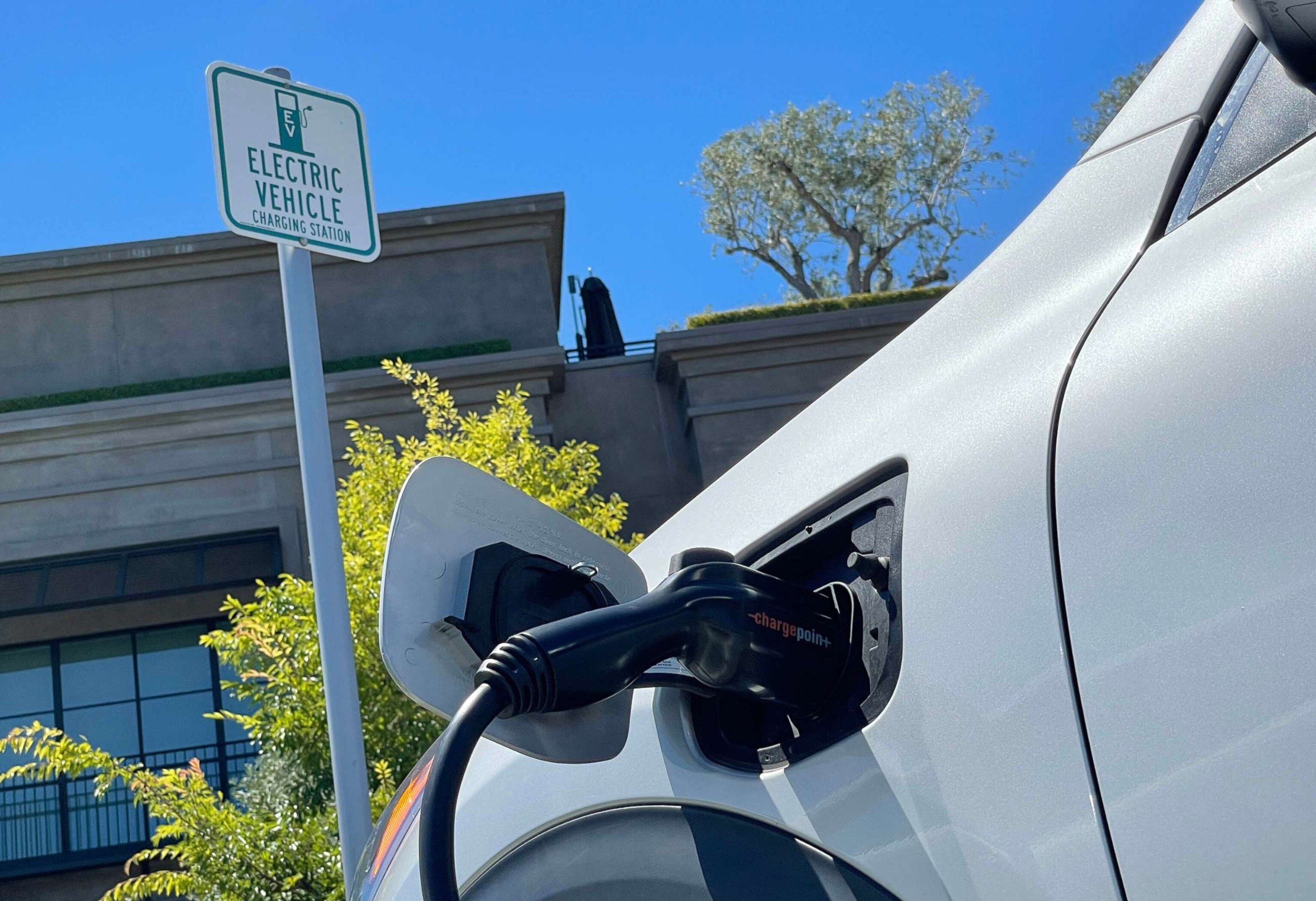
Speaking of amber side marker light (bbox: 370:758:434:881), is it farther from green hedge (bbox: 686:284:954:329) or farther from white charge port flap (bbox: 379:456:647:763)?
green hedge (bbox: 686:284:954:329)

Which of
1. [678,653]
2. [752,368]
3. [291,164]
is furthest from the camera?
[752,368]

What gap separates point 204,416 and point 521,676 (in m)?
12.0

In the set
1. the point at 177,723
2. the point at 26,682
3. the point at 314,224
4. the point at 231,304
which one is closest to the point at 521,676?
the point at 314,224

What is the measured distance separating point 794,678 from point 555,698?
0.21 meters

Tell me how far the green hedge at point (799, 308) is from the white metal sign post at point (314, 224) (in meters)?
9.89

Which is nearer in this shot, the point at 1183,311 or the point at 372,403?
the point at 1183,311

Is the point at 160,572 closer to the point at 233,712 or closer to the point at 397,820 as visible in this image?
the point at 233,712

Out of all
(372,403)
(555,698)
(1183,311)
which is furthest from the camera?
(372,403)

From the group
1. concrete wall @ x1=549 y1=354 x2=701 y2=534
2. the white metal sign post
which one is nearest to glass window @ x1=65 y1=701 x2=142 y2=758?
concrete wall @ x1=549 y1=354 x2=701 y2=534

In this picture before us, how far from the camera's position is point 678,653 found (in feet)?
3.39

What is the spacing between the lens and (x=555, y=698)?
0.97m

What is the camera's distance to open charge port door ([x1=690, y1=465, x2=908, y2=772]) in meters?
1.01

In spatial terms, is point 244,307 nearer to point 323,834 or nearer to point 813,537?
point 323,834

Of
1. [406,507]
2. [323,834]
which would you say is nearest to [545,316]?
[323,834]
